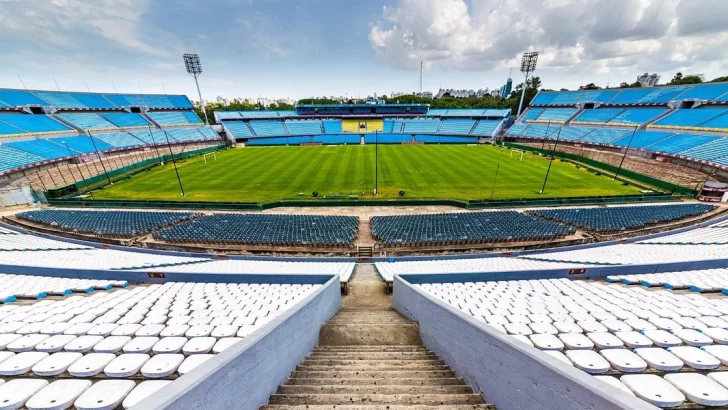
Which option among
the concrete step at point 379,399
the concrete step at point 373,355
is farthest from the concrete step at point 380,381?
the concrete step at point 373,355

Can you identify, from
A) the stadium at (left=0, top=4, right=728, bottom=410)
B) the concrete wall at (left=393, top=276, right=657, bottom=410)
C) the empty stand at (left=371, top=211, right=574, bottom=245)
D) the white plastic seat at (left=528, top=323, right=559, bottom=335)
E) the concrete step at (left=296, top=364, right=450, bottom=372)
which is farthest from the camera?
the empty stand at (left=371, top=211, right=574, bottom=245)

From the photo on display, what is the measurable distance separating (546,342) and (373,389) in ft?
10.0

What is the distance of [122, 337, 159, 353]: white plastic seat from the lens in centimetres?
469

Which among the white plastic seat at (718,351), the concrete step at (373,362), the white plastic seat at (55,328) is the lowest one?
the concrete step at (373,362)

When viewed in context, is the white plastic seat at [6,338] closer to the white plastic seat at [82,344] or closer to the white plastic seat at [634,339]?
the white plastic seat at [82,344]

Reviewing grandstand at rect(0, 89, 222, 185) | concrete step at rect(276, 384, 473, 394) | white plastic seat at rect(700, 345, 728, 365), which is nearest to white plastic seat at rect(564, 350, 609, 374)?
white plastic seat at rect(700, 345, 728, 365)

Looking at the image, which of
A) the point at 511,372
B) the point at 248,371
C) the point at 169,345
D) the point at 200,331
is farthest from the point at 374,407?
the point at 169,345

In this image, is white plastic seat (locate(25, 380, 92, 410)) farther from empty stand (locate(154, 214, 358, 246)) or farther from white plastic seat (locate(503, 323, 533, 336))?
empty stand (locate(154, 214, 358, 246))

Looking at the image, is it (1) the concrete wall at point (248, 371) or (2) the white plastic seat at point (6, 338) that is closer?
(1) the concrete wall at point (248, 371)

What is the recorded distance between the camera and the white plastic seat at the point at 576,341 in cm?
474

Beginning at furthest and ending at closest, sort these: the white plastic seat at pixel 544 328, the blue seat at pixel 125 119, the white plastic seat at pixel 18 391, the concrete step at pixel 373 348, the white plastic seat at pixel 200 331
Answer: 1. the blue seat at pixel 125 119
2. the concrete step at pixel 373 348
3. the white plastic seat at pixel 544 328
4. the white plastic seat at pixel 200 331
5. the white plastic seat at pixel 18 391

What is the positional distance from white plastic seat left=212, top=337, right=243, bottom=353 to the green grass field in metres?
27.0

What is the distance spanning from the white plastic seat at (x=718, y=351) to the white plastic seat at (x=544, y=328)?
1.94 m

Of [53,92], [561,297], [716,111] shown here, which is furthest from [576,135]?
[53,92]
